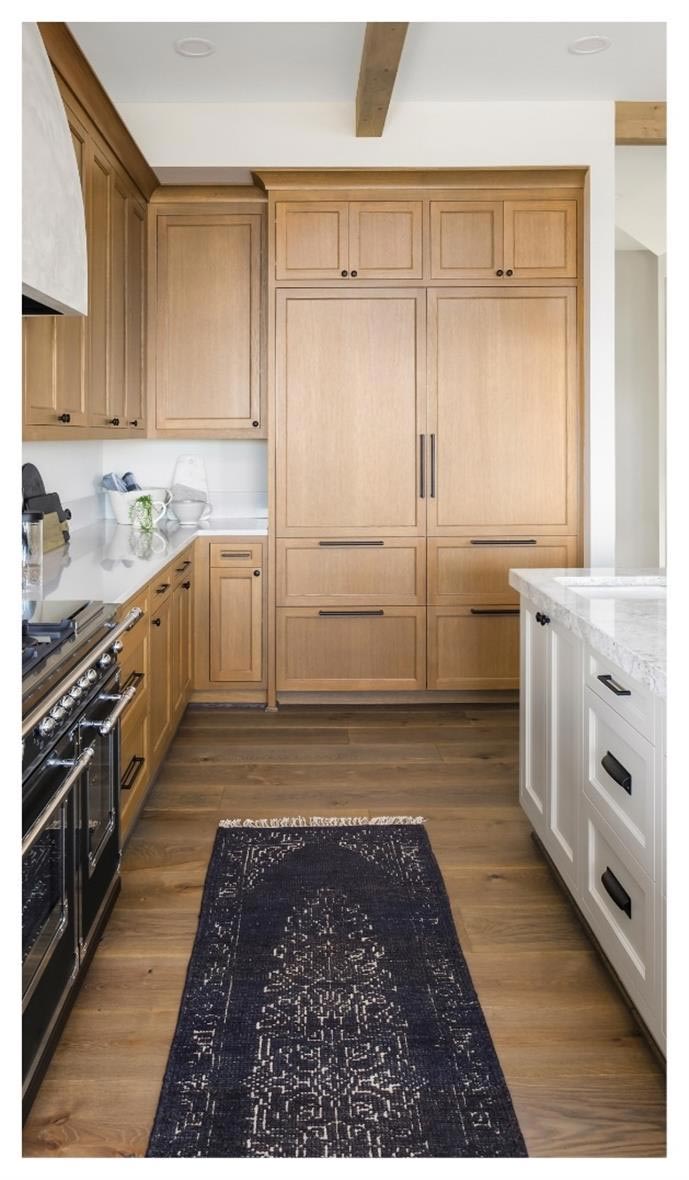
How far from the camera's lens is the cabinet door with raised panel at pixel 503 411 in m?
4.67

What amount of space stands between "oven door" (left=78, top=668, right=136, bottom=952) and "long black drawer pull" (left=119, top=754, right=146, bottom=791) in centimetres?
29

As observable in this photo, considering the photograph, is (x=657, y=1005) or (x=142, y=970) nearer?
(x=657, y=1005)

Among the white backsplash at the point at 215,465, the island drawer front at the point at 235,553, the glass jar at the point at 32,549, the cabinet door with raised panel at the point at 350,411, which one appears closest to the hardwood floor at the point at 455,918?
the island drawer front at the point at 235,553

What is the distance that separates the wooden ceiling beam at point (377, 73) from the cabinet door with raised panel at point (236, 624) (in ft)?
6.68

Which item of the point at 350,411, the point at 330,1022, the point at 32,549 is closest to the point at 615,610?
the point at 330,1022

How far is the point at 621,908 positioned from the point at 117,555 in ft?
7.29

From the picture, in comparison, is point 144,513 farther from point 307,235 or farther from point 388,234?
point 388,234

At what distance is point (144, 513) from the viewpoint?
14.9 feet

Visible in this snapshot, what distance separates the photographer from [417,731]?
14.5 feet

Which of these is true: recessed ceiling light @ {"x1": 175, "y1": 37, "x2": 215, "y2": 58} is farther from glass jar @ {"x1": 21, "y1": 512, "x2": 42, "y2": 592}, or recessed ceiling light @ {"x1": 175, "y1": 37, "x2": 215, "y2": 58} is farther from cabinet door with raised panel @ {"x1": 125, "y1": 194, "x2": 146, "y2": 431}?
glass jar @ {"x1": 21, "y1": 512, "x2": 42, "y2": 592}

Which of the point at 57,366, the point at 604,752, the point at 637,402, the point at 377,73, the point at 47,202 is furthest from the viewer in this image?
the point at 637,402

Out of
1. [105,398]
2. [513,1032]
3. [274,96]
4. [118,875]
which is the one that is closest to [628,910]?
[513,1032]
